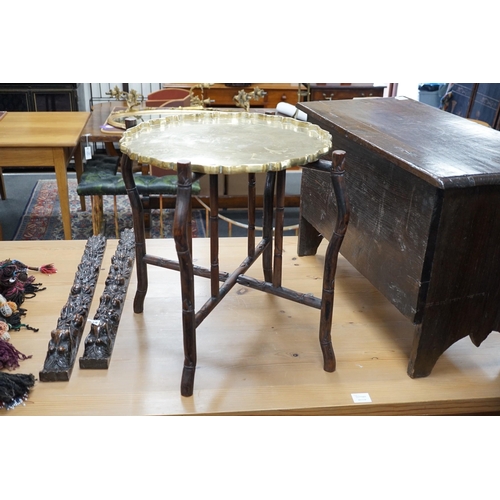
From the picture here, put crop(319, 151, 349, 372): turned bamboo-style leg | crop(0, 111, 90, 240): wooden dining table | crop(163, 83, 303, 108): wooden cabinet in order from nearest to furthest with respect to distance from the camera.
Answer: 1. crop(319, 151, 349, 372): turned bamboo-style leg
2. crop(0, 111, 90, 240): wooden dining table
3. crop(163, 83, 303, 108): wooden cabinet

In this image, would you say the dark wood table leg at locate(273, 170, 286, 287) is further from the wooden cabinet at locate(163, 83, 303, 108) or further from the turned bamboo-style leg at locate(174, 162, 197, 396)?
the wooden cabinet at locate(163, 83, 303, 108)

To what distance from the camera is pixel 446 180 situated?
1277 millimetres

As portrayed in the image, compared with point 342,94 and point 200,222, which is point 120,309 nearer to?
point 200,222

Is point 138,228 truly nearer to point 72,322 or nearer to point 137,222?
point 137,222

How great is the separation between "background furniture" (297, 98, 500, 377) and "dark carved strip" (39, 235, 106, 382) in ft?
2.89

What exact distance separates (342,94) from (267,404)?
3762 mm

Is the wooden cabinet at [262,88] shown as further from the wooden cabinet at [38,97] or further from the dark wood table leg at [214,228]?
the dark wood table leg at [214,228]

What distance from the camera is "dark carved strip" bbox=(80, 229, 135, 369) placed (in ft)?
5.21

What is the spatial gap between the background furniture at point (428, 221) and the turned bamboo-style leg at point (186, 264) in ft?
1.79

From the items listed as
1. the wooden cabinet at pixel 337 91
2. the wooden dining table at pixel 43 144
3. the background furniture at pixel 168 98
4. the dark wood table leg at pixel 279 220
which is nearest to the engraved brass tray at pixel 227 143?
the dark wood table leg at pixel 279 220

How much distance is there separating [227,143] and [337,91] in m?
3.42

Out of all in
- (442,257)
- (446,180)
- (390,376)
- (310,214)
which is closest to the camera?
(446,180)

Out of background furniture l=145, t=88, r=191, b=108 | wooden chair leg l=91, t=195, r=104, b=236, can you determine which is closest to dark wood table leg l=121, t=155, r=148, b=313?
wooden chair leg l=91, t=195, r=104, b=236

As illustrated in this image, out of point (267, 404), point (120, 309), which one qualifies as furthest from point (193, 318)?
Answer: point (120, 309)
